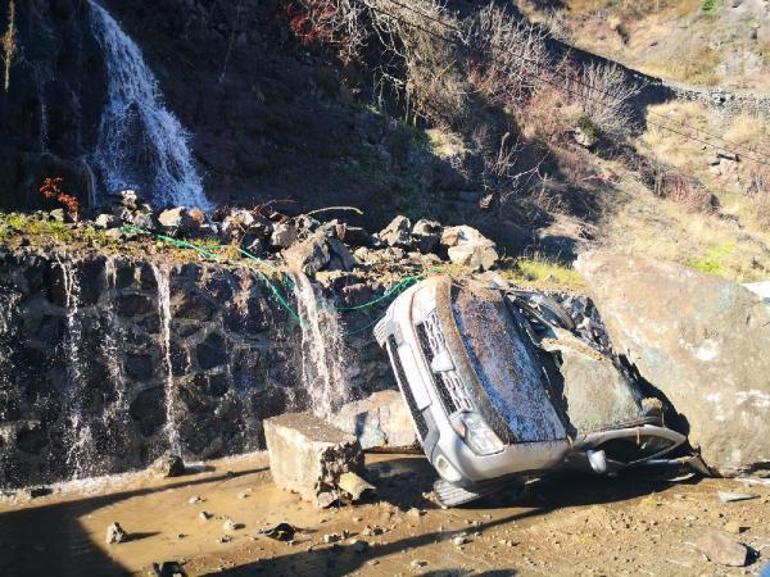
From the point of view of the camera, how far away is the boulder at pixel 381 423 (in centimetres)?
668

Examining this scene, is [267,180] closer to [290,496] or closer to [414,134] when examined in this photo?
[414,134]

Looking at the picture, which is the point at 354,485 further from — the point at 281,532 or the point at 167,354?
the point at 167,354

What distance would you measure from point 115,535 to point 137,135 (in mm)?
7157

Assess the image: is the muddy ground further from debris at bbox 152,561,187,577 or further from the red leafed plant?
the red leafed plant

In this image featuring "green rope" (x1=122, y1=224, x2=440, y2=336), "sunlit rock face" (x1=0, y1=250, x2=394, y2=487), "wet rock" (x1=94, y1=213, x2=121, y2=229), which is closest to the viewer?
"sunlit rock face" (x1=0, y1=250, x2=394, y2=487)

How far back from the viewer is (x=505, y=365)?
5516 mm

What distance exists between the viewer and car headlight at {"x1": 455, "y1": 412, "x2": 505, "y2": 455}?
502 cm

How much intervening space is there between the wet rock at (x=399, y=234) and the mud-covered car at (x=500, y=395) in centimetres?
434

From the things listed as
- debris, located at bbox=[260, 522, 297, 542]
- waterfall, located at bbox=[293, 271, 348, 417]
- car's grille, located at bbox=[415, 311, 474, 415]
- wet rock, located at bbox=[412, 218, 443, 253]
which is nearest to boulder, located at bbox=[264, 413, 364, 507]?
debris, located at bbox=[260, 522, 297, 542]

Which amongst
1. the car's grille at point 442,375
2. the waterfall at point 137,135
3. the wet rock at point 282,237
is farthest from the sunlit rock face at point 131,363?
the waterfall at point 137,135

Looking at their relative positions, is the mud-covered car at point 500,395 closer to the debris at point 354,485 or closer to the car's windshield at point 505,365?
the car's windshield at point 505,365

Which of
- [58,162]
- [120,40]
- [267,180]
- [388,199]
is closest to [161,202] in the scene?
[58,162]

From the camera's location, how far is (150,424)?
6258mm

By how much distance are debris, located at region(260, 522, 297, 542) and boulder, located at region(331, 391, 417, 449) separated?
193cm
